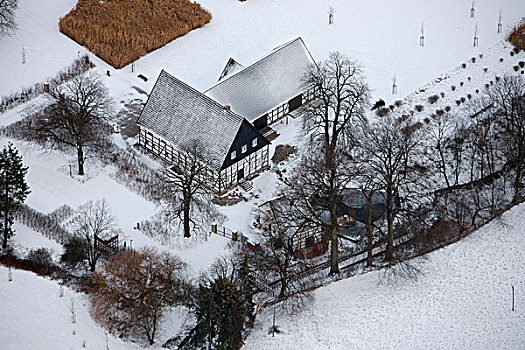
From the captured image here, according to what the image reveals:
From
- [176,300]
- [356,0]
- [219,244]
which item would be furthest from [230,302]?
[356,0]

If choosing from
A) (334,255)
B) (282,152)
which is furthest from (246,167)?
(334,255)

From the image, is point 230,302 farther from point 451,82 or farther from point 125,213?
point 451,82

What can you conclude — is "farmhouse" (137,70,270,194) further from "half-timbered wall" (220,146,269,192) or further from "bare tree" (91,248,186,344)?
"bare tree" (91,248,186,344)

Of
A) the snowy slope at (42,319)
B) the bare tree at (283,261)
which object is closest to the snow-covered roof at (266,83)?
the bare tree at (283,261)

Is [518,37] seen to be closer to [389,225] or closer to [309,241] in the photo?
[389,225]

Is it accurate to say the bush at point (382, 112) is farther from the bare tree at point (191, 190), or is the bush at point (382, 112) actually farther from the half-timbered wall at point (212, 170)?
the bare tree at point (191, 190)
